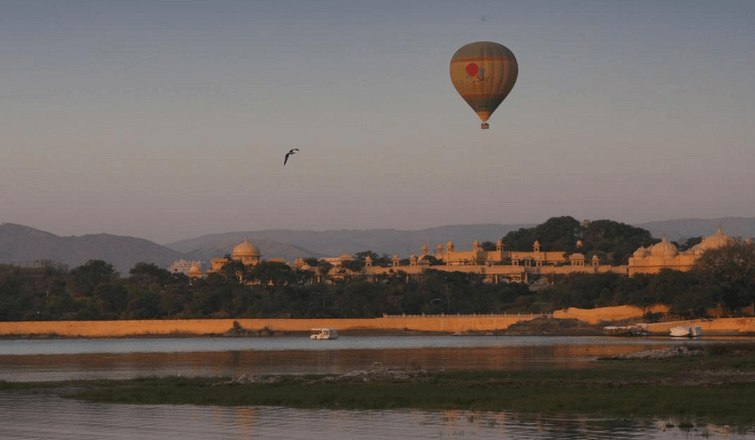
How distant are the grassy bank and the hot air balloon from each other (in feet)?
102

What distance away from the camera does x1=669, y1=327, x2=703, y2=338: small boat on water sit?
359 feet

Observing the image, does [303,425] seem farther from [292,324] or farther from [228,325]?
[228,325]

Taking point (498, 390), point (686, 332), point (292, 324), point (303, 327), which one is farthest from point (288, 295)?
point (498, 390)

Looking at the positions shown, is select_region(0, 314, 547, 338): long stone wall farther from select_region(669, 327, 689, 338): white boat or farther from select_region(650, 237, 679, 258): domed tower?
select_region(650, 237, 679, 258): domed tower

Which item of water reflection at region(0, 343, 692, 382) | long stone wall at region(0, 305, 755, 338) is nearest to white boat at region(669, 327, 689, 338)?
long stone wall at region(0, 305, 755, 338)

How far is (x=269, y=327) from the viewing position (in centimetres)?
14762

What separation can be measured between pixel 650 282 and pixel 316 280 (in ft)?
208

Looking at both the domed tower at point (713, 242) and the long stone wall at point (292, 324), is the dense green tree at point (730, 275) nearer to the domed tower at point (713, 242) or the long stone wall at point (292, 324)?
the long stone wall at point (292, 324)

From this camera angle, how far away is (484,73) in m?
79.7

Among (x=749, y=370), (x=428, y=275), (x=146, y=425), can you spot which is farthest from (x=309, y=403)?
(x=428, y=275)

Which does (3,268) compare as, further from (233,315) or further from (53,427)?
(53,427)

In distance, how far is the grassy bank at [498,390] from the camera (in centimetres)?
3422

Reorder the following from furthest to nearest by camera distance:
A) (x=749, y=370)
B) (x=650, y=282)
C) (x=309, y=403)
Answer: (x=650, y=282)
(x=749, y=370)
(x=309, y=403)

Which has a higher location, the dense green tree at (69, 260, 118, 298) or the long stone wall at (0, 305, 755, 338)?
the dense green tree at (69, 260, 118, 298)
